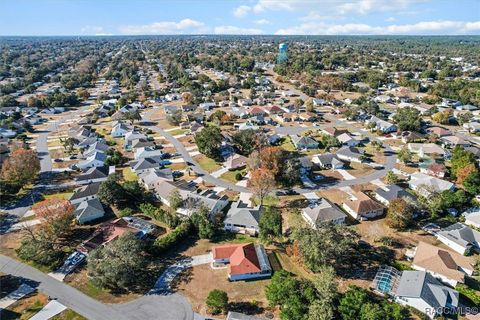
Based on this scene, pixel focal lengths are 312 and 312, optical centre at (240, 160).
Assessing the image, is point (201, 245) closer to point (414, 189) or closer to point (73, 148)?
point (414, 189)

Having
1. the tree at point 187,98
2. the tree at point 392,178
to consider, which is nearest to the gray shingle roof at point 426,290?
the tree at point 392,178

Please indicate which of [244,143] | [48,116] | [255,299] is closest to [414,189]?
[244,143]

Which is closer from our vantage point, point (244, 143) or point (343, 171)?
point (343, 171)

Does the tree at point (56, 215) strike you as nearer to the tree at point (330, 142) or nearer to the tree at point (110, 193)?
the tree at point (110, 193)

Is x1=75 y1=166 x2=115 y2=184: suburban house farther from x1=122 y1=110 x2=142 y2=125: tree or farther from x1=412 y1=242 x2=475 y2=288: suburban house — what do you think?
x1=412 y1=242 x2=475 y2=288: suburban house

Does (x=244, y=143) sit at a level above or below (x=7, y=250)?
above

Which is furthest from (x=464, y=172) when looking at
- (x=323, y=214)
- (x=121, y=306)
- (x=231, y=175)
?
(x=121, y=306)
